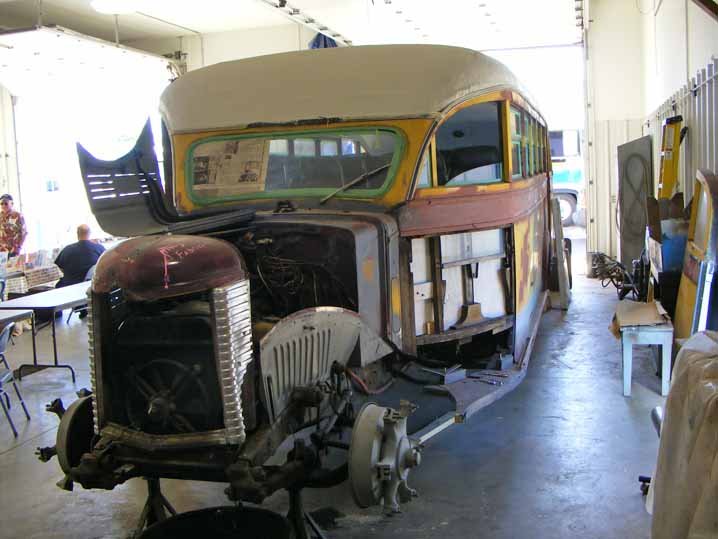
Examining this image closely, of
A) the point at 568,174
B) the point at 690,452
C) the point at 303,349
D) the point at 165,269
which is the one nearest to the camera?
the point at 690,452

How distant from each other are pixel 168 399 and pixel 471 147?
281cm

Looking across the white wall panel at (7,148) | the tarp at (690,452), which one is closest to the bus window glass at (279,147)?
the tarp at (690,452)

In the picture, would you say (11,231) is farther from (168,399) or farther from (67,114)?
(168,399)

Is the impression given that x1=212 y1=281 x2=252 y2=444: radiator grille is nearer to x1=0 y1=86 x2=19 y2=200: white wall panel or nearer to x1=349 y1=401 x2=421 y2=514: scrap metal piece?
x1=349 y1=401 x2=421 y2=514: scrap metal piece

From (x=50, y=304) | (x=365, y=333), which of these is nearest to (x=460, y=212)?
(x=365, y=333)

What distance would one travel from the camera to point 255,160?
489 centimetres

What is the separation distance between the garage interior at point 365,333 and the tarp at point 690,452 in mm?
10

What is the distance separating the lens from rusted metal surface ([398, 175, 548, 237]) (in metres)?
4.70

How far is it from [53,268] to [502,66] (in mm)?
8157

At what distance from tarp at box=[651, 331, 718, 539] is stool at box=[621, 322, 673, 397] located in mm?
3443

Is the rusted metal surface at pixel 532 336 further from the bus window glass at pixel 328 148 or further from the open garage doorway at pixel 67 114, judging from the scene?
the open garage doorway at pixel 67 114

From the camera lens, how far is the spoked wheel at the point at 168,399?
3287 millimetres

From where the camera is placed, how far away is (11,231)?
1071 centimetres

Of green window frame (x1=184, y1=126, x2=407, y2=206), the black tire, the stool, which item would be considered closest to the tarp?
green window frame (x1=184, y1=126, x2=407, y2=206)
